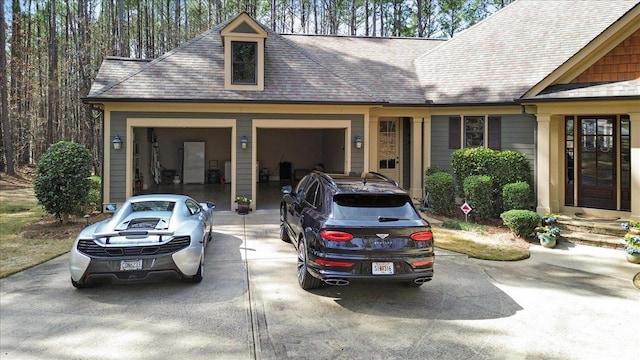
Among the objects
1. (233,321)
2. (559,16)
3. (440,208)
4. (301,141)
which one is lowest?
(233,321)

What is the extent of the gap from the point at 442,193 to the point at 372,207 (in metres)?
7.28

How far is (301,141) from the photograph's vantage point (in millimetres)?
22781

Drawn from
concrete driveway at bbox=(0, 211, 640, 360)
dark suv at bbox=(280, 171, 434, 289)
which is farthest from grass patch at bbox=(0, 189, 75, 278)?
dark suv at bbox=(280, 171, 434, 289)

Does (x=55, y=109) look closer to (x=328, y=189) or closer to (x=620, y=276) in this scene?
(x=328, y=189)

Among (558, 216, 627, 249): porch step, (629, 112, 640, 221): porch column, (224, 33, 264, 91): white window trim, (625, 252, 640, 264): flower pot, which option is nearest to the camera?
(625, 252, 640, 264): flower pot

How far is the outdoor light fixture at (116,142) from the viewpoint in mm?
12227

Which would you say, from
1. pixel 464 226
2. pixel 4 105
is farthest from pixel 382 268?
pixel 4 105

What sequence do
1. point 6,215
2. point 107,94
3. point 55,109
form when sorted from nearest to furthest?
point 107,94 → point 6,215 → point 55,109

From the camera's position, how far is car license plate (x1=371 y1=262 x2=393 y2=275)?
534 centimetres

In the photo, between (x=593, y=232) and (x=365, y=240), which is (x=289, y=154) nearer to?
(x=593, y=232)

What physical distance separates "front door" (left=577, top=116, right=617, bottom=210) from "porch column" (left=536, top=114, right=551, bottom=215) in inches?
39.7

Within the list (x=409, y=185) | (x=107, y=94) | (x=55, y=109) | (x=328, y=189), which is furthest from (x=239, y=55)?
(x=55, y=109)

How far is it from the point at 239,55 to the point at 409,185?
24.8 feet

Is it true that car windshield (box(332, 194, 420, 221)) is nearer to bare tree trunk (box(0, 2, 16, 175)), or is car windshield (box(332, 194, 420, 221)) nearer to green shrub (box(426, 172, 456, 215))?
green shrub (box(426, 172, 456, 215))
